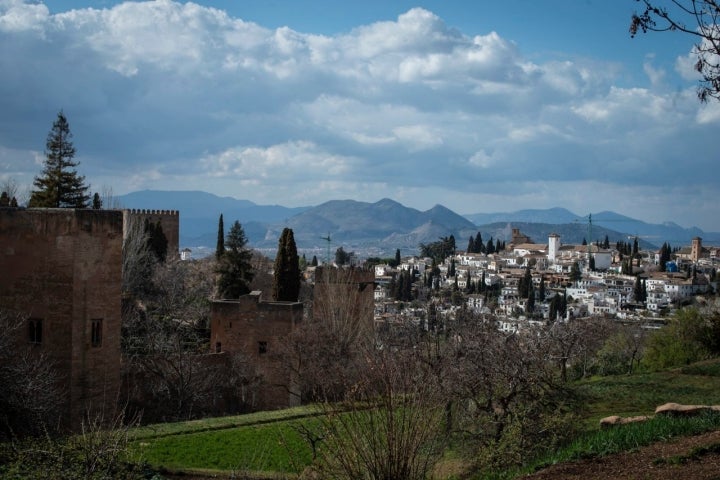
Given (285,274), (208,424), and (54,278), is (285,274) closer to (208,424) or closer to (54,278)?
(208,424)

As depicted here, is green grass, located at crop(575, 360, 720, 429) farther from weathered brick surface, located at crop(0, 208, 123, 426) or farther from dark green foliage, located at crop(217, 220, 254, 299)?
dark green foliage, located at crop(217, 220, 254, 299)

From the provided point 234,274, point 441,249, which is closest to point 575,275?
point 441,249

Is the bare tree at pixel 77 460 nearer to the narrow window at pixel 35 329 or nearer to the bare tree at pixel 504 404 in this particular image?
the bare tree at pixel 504 404

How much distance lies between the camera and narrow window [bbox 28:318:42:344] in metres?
18.2

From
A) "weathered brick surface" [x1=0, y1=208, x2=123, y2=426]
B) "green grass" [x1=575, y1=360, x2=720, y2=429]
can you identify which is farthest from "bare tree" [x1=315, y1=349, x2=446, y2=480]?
"weathered brick surface" [x1=0, y1=208, x2=123, y2=426]

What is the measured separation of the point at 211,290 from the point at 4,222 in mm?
23437

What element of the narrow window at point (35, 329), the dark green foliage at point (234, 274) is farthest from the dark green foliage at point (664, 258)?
the narrow window at point (35, 329)

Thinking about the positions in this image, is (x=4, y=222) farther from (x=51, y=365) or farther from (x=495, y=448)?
(x=495, y=448)

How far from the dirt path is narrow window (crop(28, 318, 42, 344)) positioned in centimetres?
1296

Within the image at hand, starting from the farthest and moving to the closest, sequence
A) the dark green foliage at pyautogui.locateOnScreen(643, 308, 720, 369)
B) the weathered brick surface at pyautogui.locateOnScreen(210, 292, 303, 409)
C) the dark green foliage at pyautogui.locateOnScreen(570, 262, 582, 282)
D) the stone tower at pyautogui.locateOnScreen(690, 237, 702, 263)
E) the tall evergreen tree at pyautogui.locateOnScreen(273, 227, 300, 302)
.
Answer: the stone tower at pyautogui.locateOnScreen(690, 237, 702, 263)
the dark green foliage at pyautogui.locateOnScreen(570, 262, 582, 282)
the tall evergreen tree at pyautogui.locateOnScreen(273, 227, 300, 302)
the dark green foliage at pyautogui.locateOnScreen(643, 308, 720, 369)
the weathered brick surface at pyautogui.locateOnScreen(210, 292, 303, 409)

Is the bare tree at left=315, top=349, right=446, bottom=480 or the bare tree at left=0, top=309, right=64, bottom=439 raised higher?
the bare tree at left=315, top=349, right=446, bottom=480

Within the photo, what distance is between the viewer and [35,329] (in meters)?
18.3

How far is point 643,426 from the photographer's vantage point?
11320 millimetres

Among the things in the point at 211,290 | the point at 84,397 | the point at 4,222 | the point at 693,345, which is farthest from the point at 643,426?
the point at 211,290
